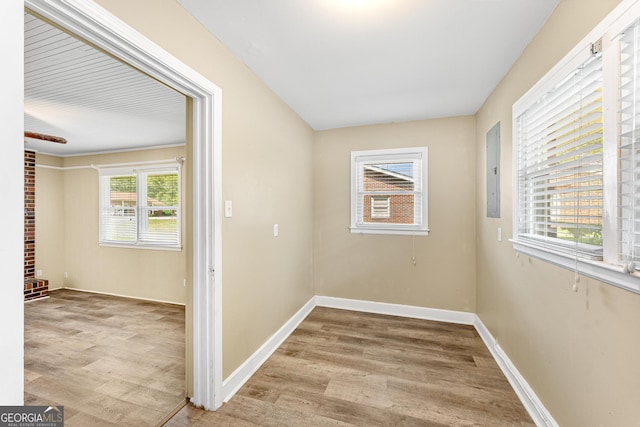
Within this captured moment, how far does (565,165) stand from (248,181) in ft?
6.90

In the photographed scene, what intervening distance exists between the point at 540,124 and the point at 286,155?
2175mm

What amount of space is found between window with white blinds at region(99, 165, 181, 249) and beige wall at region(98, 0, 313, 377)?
2.18m

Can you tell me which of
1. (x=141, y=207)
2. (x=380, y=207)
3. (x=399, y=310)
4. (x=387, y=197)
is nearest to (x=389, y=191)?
(x=387, y=197)

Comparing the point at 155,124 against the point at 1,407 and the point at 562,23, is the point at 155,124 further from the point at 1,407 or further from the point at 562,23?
the point at 562,23

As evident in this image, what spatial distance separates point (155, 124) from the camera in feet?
10.8

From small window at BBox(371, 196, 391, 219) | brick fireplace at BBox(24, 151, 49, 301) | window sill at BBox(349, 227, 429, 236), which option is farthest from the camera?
brick fireplace at BBox(24, 151, 49, 301)

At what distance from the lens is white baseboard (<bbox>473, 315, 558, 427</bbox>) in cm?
164

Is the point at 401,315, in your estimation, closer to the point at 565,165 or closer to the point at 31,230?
the point at 565,165

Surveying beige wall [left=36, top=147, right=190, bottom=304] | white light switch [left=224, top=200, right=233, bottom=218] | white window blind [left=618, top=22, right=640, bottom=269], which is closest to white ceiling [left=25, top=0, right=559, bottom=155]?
white window blind [left=618, top=22, right=640, bottom=269]

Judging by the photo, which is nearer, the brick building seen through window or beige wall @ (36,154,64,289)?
the brick building seen through window

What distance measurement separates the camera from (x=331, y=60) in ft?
6.78

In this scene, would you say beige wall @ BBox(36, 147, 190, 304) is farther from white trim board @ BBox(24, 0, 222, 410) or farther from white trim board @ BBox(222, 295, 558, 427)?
white trim board @ BBox(24, 0, 222, 410)

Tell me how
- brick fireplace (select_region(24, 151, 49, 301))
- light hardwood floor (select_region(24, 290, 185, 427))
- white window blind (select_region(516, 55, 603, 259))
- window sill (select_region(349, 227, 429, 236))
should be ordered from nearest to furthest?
white window blind (select_region(516, 55, 603, 259)), light hardwood floor (select_region(24, 290, 185, 427)), window sill (select_region(349, 227, 429, 236)), brick fireplace (select_region(24, 151, 49, 301))

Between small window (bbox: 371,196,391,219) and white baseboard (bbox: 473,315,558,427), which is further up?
small window (bbox: 371,196,391,219)
